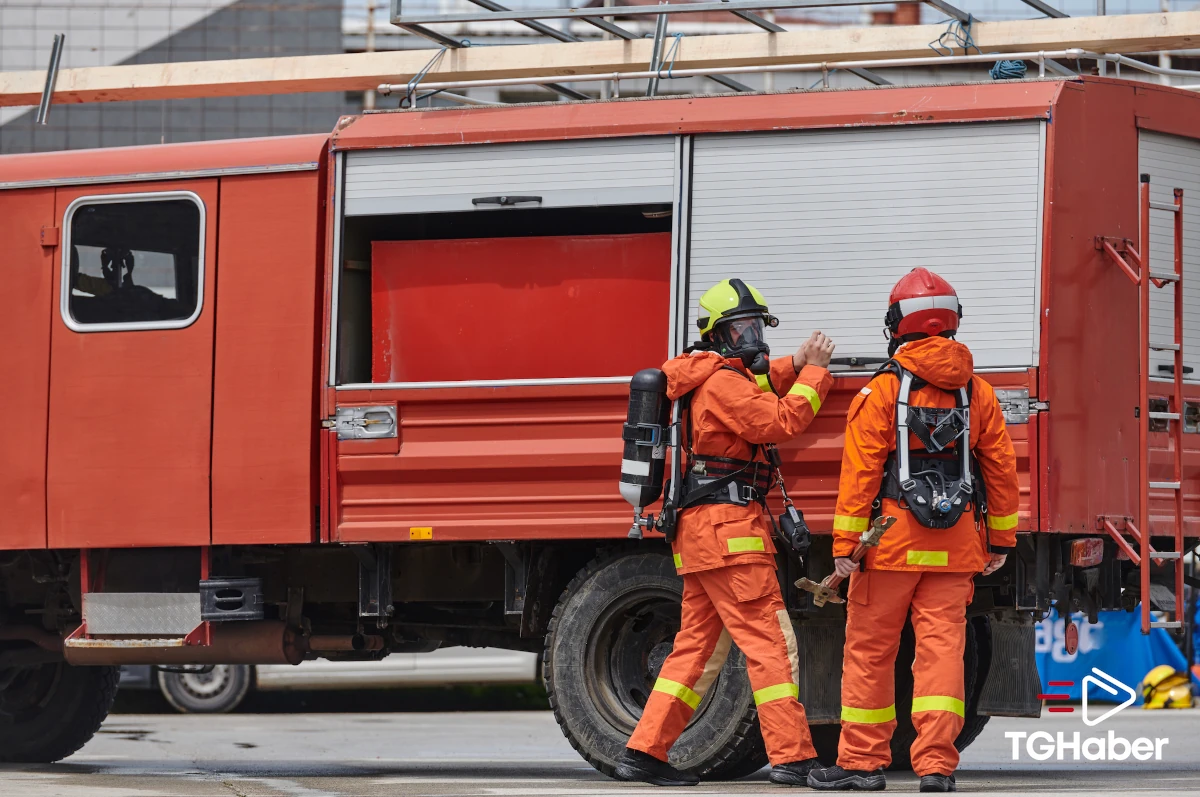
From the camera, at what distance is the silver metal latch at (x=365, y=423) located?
302 inches

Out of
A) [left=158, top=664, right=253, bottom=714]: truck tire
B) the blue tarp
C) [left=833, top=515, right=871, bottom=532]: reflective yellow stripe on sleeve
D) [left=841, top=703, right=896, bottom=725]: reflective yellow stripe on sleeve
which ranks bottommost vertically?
[left=158, top=664, right=253, bottom=714]: truck tire

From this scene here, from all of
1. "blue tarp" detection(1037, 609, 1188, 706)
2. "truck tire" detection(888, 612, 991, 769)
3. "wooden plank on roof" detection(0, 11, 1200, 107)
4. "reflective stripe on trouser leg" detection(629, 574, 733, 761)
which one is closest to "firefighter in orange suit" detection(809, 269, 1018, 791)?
"reflective stripe on trouser leg" detection(629, 574, 733, 761)

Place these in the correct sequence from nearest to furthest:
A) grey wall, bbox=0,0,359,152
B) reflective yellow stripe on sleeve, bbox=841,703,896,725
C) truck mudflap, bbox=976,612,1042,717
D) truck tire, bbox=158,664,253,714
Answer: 1. reflective yellow stripe on sleeve, bbox=841,703,896,725
2. truck mudflap, bbox=976,612,1042,717
3. truck tire, bbox=158,664,253,714
4. grey wall, bbox=0,0,359,152

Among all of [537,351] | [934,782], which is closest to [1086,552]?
[934,782]

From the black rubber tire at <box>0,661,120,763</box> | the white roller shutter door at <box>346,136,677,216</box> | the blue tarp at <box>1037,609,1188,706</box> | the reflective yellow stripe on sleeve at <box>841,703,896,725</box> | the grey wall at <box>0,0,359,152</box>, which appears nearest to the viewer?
the reflective yellow stripe on sleeve at <box>841,703,896,725</box>

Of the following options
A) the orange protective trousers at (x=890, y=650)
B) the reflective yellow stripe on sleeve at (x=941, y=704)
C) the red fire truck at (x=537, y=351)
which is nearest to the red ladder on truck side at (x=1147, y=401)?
the red fire truck at (x=537, y=351)

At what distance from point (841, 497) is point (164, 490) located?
3.25m

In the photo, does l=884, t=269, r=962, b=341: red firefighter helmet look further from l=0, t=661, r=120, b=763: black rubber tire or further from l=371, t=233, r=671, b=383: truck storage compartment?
l=0, t=661, r=120, b=763: black rubber tire

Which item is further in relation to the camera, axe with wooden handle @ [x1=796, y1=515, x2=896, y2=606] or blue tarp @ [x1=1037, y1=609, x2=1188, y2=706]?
blue tarp @ [x1=1037, y1=609, x2=1188, y2=706]

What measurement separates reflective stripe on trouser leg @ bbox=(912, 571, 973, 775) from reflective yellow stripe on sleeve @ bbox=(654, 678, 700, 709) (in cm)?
91

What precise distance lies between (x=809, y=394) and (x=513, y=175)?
1806 mm

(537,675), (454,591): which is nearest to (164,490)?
(454,591)

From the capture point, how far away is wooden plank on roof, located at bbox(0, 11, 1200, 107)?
7.98 metres

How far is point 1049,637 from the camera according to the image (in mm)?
14727
